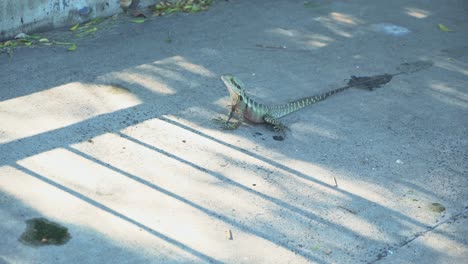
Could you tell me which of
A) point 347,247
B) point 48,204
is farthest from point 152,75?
point 347,247

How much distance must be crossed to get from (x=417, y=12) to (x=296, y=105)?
3821 millimetres

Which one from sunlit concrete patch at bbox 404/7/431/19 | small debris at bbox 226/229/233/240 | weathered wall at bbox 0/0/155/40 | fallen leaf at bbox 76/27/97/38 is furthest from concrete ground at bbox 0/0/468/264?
sunlit concrete patch at bbox 404/7/431/19

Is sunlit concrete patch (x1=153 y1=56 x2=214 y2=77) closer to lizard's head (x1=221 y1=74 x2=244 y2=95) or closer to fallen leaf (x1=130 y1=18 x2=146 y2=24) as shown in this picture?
lizard's head (x1=221 y1=74 x2=244 y2=95)

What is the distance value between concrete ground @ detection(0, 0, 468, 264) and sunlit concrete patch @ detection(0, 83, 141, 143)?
0.02 metres

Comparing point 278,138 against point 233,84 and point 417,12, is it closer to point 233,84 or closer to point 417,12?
point 233,84

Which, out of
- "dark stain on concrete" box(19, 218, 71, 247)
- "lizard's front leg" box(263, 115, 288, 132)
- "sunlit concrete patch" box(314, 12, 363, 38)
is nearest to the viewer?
"dark stain on concrete" box(19, 218, 71, 247)

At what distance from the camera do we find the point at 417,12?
417 inches

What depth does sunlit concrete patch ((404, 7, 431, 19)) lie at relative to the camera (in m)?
10.5

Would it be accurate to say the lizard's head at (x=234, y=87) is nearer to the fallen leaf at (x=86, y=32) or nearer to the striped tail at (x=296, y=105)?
the striped tail at (x=296, y=105)

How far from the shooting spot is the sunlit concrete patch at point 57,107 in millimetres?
6984

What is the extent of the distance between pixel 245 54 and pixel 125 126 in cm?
231

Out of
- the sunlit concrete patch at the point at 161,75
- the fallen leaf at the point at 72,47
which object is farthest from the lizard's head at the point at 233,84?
the fallen leaf at the point at 72,47

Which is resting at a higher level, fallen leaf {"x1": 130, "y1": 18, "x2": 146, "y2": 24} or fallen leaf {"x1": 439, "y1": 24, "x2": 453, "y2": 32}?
fallen leaf {"x1": 439, "y1": 24, "x2": 453, "y2": 32}

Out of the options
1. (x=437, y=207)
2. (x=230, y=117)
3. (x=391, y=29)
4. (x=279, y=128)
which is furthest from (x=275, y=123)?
(x=391, y=29)
